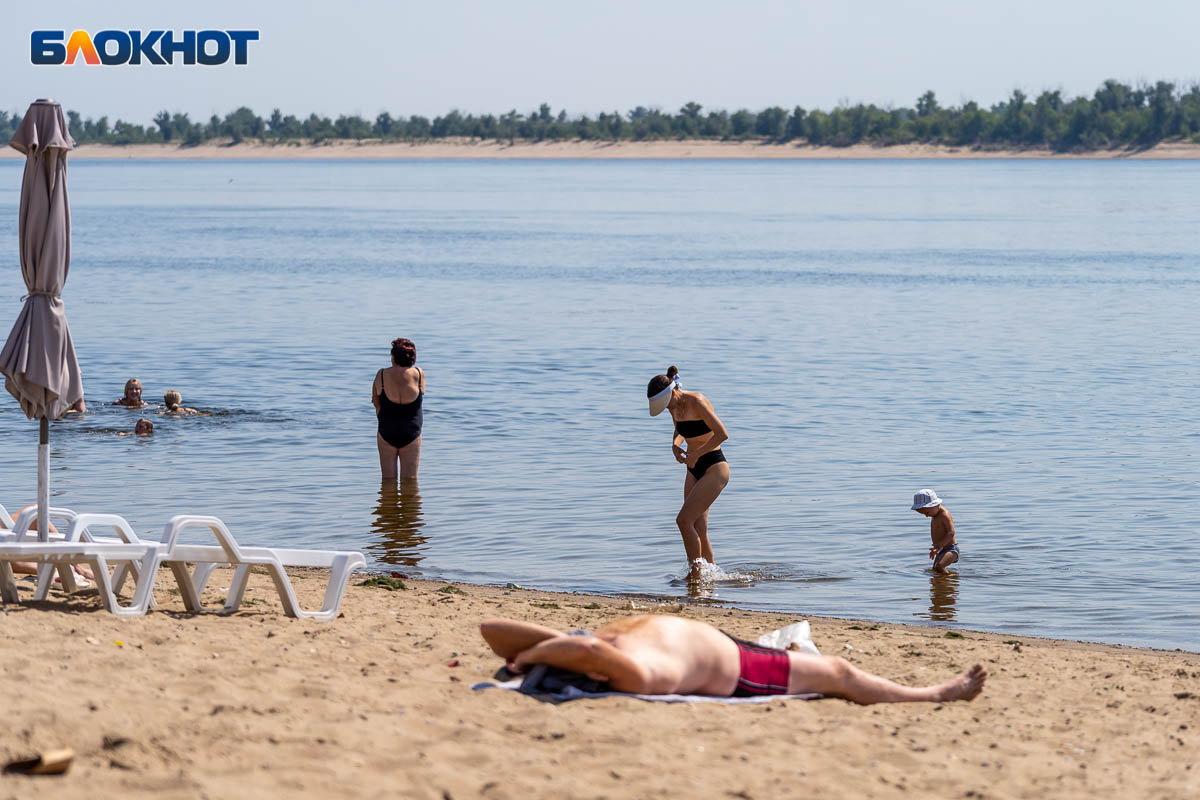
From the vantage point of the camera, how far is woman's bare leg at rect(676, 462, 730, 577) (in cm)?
1022

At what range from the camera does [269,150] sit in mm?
197375

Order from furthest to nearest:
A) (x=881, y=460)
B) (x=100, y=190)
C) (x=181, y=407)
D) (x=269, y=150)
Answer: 1. (x=269, y=150)
2. (x=100, y=190)
3. (x=181, y=407)
4. (x=881, y=460)

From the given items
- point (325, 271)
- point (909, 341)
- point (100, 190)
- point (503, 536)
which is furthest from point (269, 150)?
point (503, 536)

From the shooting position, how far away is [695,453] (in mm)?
10141

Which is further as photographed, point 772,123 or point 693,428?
point 772,123

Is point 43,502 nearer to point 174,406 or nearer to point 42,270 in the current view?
point 42,270

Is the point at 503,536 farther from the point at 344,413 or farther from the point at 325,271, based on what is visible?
the point at 325,271

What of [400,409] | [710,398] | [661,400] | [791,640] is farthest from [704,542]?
[710,398]

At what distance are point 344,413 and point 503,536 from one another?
25.2ft

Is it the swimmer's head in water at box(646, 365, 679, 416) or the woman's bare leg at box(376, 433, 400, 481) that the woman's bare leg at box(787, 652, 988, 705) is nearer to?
the swimmer's head in water at box(646, 365, 679, 416)

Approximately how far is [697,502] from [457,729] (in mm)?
4974

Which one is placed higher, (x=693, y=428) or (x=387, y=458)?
(x=693, y=428)

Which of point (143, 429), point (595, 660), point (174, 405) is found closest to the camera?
point (595, 660)

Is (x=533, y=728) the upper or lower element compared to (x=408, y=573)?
upper
